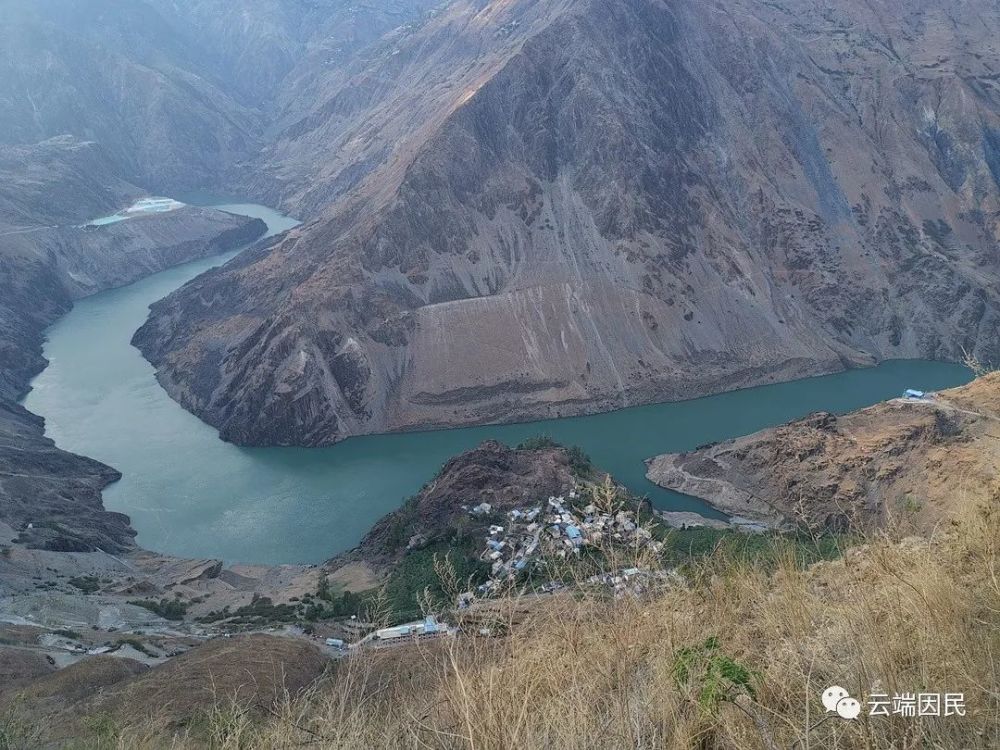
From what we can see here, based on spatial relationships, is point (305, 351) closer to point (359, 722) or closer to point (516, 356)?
point (516, 356)

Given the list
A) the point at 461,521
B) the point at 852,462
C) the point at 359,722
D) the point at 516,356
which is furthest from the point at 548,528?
the point at 359,722

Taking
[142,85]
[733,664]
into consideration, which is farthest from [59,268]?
[733,664]

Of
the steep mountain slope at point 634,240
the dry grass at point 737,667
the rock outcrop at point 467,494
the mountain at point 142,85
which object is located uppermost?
the mountain at point 142,85

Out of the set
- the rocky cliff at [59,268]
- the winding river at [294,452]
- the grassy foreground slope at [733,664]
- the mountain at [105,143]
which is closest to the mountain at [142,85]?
the mountain at [105,143]

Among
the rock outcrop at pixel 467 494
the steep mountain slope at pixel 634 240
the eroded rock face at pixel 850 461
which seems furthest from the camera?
the steep mountain slope at pixel 634 240

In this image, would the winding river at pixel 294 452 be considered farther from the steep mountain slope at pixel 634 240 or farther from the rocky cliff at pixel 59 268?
the rocky cliff at pixel 59 268

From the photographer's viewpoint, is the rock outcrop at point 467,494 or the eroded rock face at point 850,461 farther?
the rock outcrop at point 467,494

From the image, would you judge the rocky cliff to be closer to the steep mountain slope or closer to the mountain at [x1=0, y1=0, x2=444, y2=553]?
the mountain at [x1=0, y1=0, x2=444, y2=553]

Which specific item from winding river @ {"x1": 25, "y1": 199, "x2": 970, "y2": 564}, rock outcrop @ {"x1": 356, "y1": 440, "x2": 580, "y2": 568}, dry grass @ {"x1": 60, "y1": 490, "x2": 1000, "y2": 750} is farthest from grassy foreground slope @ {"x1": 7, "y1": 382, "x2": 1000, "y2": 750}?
winding river @ {"x1": 25, "y1": 199, "x2": 970, "y2": 564}

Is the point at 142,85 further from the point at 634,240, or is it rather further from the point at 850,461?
the point at 850,461
